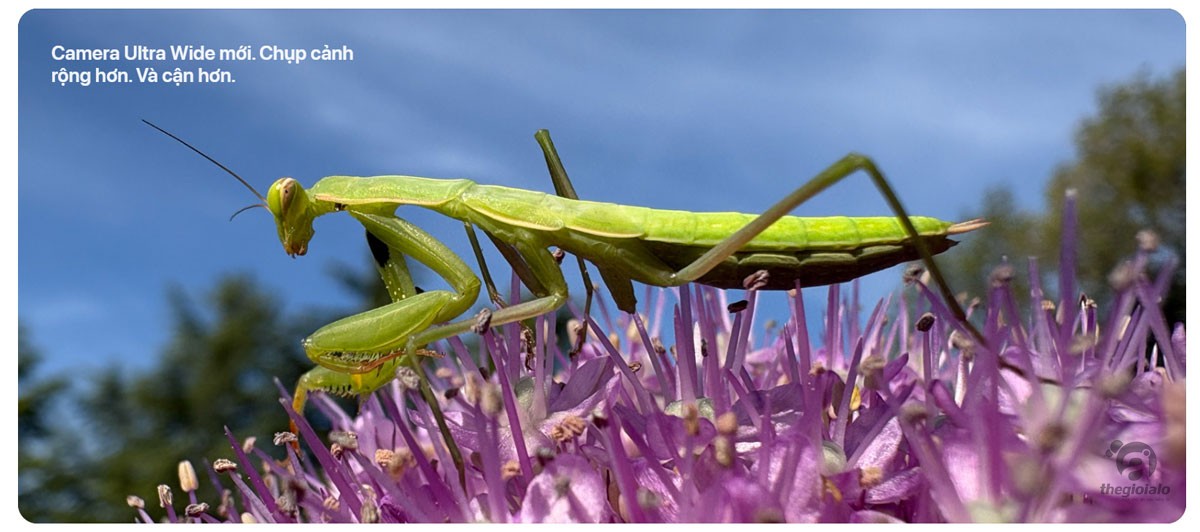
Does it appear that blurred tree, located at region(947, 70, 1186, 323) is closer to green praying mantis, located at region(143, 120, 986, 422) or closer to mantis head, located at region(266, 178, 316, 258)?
green praying mantis, located at region(143, 120, 986, 422)

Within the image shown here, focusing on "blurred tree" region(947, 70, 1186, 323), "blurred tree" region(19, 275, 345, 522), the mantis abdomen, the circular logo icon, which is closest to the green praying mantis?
the mantis abdomen

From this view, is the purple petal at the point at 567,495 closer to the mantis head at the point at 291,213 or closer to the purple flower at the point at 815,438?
the purple flower at the point at 815,438

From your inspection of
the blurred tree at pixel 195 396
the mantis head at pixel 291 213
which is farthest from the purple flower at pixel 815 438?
the blurred tree at pixel 195 396

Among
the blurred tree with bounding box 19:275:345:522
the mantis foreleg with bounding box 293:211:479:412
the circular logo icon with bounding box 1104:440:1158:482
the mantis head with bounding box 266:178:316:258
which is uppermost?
the mantis head with bounding box 266:178:316:258

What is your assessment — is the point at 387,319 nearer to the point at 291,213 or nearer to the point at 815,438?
the point at 291,213

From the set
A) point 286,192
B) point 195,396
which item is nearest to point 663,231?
point 286,192

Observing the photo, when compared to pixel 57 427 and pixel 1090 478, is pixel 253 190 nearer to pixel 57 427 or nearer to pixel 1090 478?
pixel 1090 478
